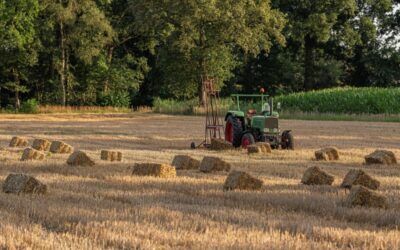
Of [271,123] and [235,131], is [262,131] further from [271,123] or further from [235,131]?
Result: [235,131]

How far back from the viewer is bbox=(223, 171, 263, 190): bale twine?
8.27 meters

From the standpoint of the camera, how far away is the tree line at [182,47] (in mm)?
46219

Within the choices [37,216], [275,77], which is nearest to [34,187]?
[37,216]

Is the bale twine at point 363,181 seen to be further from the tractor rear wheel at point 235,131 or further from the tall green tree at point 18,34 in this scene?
the tall green tree at point 18,34

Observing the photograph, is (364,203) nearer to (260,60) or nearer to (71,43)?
(71,43)

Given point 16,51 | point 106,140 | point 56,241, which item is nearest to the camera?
point 56,241

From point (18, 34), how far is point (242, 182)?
40.9m

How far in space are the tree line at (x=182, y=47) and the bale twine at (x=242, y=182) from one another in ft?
110

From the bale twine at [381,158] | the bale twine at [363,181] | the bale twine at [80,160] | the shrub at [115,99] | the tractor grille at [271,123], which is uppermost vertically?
the shrub at [115,99]

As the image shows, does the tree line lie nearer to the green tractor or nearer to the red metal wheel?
the red metal wheel

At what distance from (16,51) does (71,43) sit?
4291 mm

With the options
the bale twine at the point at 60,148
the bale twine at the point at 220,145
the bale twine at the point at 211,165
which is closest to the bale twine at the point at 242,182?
the bale twine at the point at 211,165

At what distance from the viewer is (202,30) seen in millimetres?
46812

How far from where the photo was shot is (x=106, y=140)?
65.1 ft
